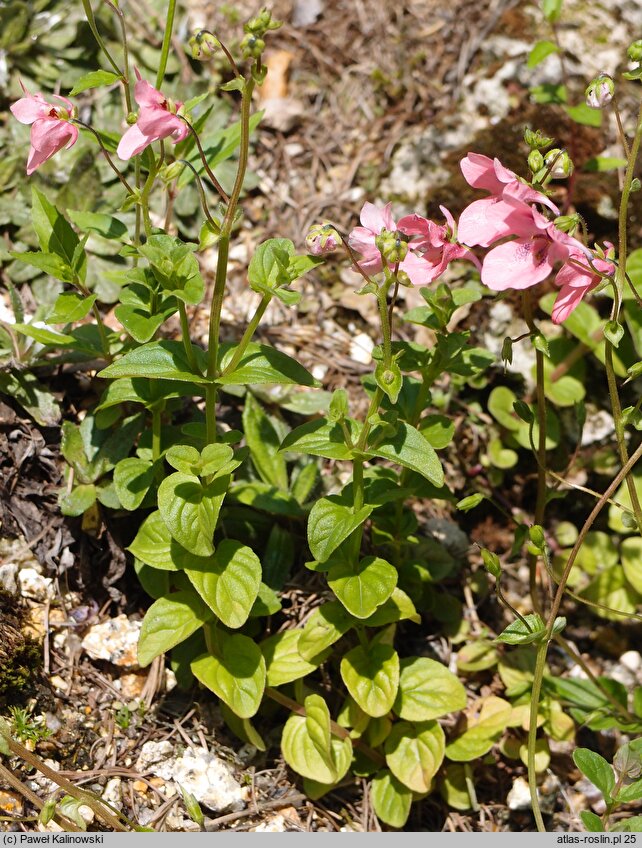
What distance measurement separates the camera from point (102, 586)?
9.65 ft

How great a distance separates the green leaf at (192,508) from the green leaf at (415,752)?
1042 millimetres

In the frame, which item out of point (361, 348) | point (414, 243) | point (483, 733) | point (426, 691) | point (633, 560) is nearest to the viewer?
point (414, 243)

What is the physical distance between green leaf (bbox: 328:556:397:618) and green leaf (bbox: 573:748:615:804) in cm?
69

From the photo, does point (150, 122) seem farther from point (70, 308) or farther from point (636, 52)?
point (636, 52)

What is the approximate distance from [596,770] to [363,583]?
2.74 feet

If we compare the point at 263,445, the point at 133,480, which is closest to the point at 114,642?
the point at 133,480

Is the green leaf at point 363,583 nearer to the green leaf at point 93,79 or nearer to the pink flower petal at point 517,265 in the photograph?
the pink flower petal at point 517,265

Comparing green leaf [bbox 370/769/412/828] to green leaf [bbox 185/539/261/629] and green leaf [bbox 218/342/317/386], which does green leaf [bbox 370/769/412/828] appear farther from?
green leaf [bbox 218/342/317/386]

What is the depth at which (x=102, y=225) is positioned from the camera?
2635mm

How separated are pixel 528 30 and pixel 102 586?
11.1 feet

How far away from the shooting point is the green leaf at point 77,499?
108 inches

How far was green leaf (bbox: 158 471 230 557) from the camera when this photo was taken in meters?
2.31

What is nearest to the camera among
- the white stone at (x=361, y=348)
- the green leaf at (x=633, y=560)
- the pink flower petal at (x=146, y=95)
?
the pink flower petal at (x=146, y=95)

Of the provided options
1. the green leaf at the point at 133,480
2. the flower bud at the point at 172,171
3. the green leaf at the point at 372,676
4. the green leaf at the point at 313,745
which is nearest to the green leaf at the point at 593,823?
the green leaf at the point at 372,676
